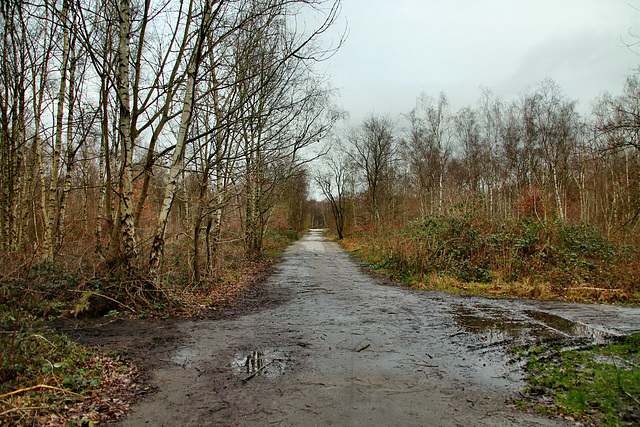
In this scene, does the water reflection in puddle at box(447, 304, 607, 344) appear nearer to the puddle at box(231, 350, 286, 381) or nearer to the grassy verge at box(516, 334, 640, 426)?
the grassy verge at box(516, 334, 640, 426)

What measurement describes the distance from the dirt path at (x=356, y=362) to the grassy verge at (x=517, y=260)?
1.69m

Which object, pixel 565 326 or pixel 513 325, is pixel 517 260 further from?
pixel 513 325

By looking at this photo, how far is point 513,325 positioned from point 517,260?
18.3 feet

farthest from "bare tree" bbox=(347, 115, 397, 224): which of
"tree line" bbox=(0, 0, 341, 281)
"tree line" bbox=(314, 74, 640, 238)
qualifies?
"tree line" bbox=(0, 0, 341, 281)

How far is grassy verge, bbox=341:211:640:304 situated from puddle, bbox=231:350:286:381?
24.2 ft

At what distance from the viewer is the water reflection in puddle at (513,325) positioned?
597 cm

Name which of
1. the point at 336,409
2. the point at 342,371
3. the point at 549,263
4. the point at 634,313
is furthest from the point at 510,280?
the point at 336,409

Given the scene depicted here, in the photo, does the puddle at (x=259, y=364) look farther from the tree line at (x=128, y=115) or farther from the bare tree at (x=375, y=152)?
the bare tree at (x=375, y=152)

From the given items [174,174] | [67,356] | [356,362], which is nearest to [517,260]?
[356,362]

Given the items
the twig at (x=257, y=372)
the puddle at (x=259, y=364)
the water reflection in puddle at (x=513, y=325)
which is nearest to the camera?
the twig at (x=257, y=372)

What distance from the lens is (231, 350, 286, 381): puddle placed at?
4.45m

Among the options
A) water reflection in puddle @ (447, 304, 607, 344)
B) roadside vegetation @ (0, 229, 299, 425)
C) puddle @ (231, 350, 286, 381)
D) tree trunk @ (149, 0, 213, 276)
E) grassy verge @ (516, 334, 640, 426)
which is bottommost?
water reflection in puddle @ (447, 304, 607, 344)

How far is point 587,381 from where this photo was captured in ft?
13.1

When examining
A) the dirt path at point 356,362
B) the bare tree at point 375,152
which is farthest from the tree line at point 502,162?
the dirt path at point 356,362
